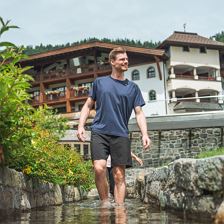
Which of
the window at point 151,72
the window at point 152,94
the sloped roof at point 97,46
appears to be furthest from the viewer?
the window at point 152,94

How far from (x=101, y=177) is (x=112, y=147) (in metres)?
0.34

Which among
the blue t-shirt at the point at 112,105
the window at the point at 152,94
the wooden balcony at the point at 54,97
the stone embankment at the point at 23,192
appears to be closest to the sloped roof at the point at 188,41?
the window at the point at 152,94

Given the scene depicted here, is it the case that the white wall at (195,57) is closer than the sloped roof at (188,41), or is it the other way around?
the sloped roof at (188,41)

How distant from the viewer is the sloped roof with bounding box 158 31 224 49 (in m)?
46.0

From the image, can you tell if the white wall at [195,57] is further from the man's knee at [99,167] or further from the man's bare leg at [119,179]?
the man's knee at [99,167]

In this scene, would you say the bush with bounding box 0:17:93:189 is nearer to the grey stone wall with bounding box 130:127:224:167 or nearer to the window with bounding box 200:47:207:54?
the grey stone wall with bounding box 130:127:224:167

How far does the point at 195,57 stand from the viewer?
47.9m

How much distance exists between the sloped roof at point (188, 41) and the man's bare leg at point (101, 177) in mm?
41578

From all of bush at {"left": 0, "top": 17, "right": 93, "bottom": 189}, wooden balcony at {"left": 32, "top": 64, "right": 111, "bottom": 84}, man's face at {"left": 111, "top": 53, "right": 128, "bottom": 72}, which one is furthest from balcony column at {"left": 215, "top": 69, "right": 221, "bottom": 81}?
man's face at {"left": 111, "top": 53, "right": 128, "bottom": 72}

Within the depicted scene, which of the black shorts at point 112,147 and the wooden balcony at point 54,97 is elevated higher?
the wooden balcony at point 54,97

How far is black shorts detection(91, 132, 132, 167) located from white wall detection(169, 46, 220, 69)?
137 ft

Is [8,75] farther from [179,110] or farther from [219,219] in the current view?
[179,110]

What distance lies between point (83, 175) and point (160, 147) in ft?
37.9

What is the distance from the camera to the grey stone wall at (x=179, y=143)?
829 inches
